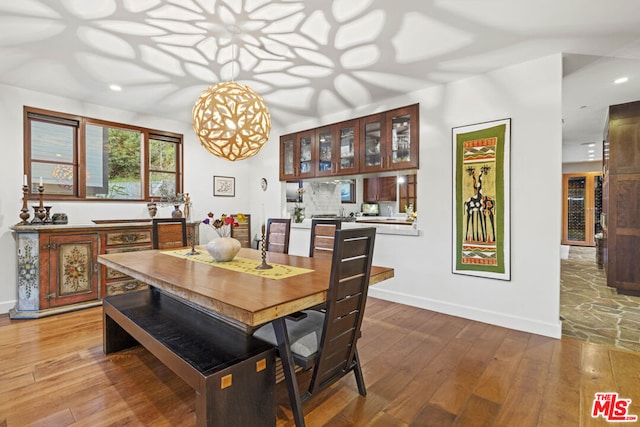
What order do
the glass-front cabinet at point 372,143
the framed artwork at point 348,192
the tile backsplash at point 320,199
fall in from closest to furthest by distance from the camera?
the glass-front cabinet at point 372,143 → the tile backsplash at point 320,199 → the framed artwork at point 348,192

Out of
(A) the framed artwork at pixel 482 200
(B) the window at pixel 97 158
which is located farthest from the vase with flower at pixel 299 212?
(A) the framed artwork at pixel 482 200

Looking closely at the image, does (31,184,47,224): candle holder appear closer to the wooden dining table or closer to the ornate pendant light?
the wooden dining table

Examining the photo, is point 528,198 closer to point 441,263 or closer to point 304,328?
point 441,263

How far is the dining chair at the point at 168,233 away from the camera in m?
3.05

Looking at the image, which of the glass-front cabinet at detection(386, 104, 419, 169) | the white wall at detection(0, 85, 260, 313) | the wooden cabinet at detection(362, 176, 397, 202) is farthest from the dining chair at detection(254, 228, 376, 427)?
the wooden cabinet at detection(362, 176, 397, 202)

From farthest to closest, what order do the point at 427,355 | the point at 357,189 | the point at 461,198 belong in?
the point at 357,189 → the point at 461,198 → the point at 427,355

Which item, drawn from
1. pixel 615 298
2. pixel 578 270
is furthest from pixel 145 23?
pixel 578 270

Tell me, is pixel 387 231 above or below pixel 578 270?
above

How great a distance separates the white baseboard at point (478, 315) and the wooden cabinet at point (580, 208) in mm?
7747

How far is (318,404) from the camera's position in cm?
179

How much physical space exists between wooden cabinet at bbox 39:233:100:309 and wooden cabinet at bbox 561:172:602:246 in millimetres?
10946

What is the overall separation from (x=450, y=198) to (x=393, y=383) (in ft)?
6.70

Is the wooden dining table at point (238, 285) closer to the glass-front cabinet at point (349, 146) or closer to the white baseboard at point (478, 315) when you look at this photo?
the white baseboard at point (478, 315)

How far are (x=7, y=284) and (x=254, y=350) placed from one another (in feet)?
11.7
